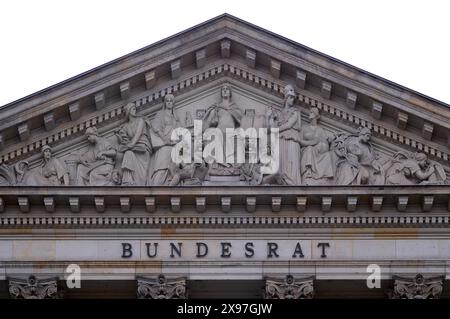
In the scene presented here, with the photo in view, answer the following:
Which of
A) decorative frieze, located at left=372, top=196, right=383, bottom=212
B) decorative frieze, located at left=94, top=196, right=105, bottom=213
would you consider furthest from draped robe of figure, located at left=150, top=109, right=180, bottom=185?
decorative frieze, located at left=372, top=196, right=383, bottom=212

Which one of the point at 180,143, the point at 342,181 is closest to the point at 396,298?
the point at 342,181

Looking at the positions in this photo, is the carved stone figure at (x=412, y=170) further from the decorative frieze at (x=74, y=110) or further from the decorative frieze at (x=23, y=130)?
the decorative frieze at (x=23, y=130)

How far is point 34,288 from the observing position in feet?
145

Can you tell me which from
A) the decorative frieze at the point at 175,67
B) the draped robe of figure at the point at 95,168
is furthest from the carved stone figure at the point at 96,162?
the decorative frieze at the point at 175,67

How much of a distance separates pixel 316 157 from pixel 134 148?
4.14 meters

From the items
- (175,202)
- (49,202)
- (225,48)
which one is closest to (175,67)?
(225,48)

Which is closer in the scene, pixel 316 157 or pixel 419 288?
pixel 419 288

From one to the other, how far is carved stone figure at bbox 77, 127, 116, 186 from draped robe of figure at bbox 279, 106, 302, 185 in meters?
3.86

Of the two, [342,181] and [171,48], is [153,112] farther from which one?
[342,181]

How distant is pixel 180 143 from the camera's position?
45.6 m

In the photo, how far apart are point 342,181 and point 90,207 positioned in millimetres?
5704

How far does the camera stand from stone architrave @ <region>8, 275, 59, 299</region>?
44.3m

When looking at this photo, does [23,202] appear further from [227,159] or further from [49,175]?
[227,159]

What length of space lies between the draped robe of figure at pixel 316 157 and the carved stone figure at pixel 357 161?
0.23m
